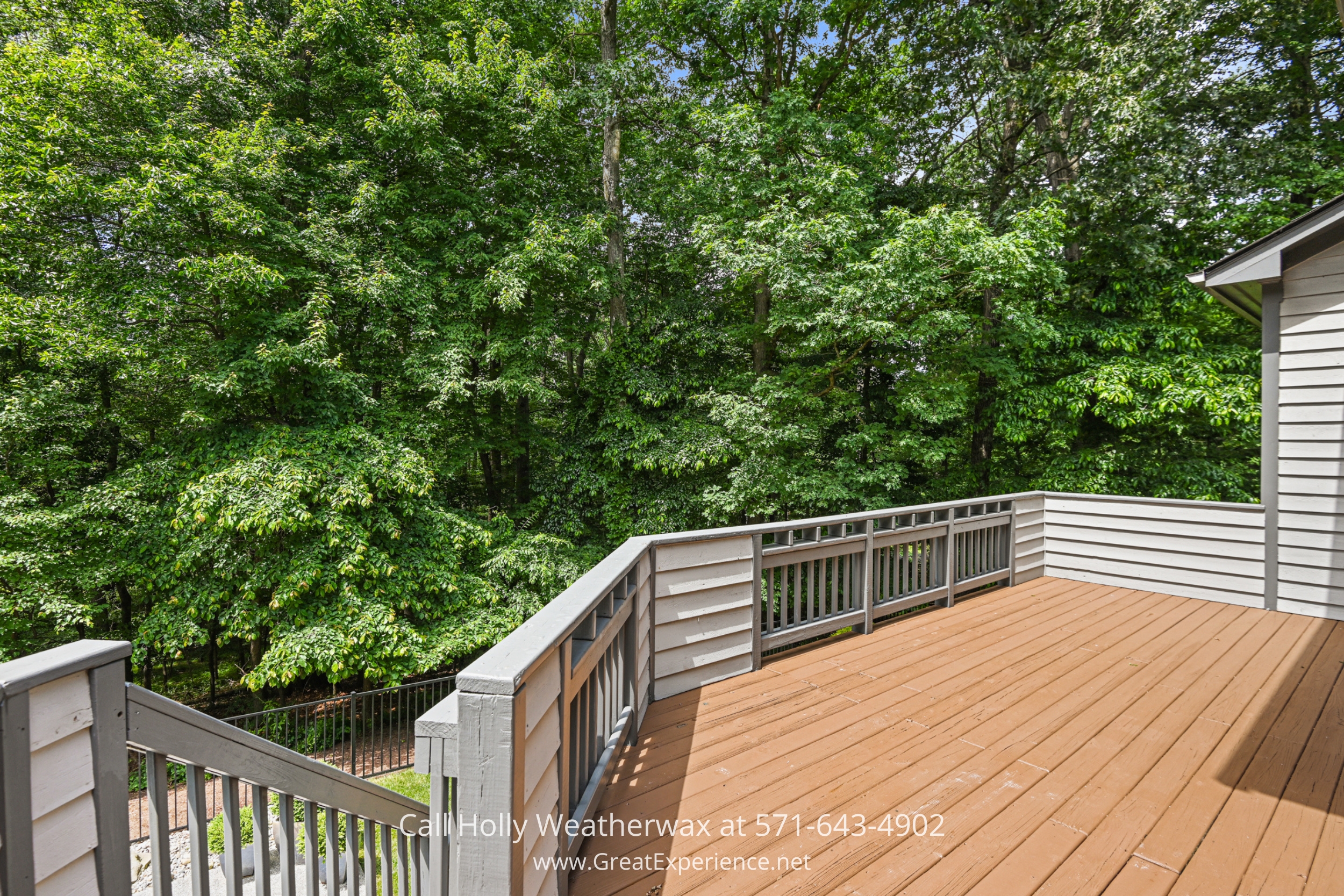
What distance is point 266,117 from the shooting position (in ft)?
24.3

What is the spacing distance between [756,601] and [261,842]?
2.55 meters

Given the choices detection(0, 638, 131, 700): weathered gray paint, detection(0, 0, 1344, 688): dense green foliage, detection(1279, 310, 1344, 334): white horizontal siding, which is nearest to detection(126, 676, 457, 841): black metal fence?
detection(0, 0, 1344, 688): dense green foliage

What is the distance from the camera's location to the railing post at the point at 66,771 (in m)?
0.75

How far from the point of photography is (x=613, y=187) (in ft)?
32.2

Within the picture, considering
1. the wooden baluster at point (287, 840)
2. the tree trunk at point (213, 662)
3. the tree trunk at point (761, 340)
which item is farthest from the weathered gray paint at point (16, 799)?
A: the tree trunk at point (213, 662)

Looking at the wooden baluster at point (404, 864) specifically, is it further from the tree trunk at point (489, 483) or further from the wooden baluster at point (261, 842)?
the tree trunk at point (489, 483)

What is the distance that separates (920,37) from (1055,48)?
1.90 meters

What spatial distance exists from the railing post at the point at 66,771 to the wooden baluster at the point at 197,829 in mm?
105

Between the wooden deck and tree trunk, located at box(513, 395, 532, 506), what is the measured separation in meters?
7.26

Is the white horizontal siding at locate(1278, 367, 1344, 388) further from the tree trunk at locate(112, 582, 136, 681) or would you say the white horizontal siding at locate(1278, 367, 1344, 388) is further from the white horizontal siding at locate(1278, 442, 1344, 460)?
the tree trunk at locate(112, 582, 136, 681)

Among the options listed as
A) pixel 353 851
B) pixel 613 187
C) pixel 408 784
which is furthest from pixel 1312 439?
pixel 613 187

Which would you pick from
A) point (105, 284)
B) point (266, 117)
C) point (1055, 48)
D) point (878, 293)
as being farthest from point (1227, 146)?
point (105, 284)

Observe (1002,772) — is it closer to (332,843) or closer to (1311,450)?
(332,843)

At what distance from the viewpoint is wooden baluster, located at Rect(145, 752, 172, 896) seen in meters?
0.97
